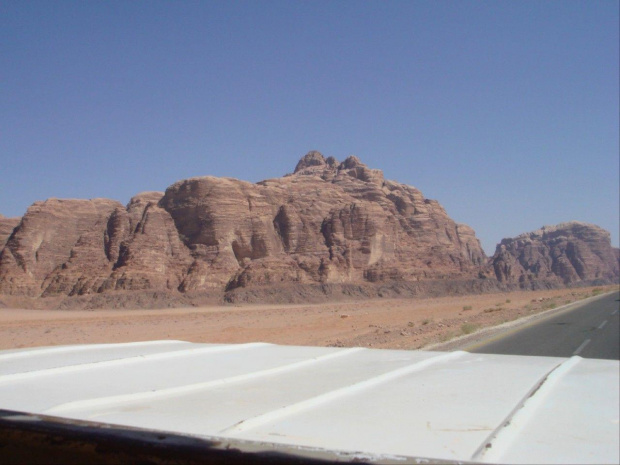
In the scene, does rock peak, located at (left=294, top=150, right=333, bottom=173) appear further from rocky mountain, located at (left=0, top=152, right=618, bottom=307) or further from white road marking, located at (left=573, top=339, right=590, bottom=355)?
white road marking, located at (left=573, top=339, right=590, bottom=355)

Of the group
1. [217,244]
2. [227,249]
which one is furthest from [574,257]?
[217,244]

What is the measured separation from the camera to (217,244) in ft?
271

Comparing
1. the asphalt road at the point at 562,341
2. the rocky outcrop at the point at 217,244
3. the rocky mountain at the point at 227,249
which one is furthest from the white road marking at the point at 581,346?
the rocky outcrop at the point at 217,244

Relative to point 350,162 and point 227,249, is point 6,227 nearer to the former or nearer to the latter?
point 227,249

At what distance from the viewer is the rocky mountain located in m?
73.2

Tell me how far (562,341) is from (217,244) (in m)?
68.9

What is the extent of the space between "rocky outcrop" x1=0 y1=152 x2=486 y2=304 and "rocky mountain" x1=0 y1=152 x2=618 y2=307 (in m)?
0.18

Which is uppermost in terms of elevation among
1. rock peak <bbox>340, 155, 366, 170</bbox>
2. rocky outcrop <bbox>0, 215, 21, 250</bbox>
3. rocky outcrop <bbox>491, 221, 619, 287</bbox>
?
rock peak <bbox>340, 155, 366, 170</bbox>

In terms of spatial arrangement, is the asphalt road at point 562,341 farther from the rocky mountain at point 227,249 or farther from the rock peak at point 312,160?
the rock peak at point 312,160

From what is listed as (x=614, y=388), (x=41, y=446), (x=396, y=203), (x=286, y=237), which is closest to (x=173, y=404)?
(x=41, y=446)

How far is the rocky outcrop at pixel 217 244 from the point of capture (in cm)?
7506

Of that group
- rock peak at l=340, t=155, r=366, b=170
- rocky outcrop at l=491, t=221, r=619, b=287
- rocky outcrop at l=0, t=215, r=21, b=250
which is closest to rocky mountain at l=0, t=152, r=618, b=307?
rocky outcrop at l=0, t=215, r=21, b=250

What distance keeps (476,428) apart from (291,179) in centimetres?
10491

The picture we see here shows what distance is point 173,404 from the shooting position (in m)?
3.83
